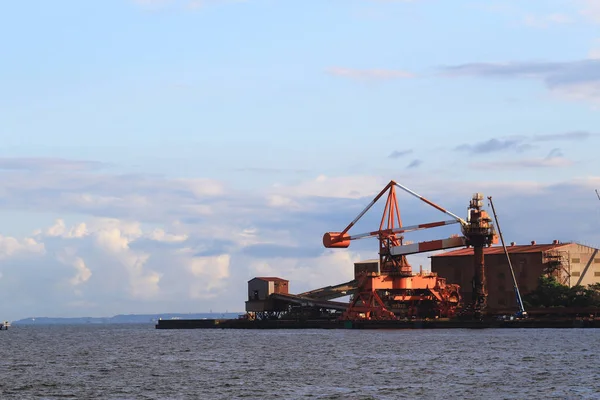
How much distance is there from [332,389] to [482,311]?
110m

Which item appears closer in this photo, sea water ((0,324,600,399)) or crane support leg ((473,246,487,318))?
sea water ((0,324,600,399))

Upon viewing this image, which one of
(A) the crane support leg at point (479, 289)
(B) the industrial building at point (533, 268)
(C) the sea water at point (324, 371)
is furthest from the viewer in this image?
(B) the industrial building at point (533, 268)

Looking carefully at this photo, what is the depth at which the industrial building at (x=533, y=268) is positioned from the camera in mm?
187375

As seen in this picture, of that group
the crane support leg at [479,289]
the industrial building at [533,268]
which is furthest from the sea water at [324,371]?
the industrial building at [533,268]

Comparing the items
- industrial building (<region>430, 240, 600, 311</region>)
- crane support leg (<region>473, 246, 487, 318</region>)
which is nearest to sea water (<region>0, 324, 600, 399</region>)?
crane support leg (<region>473, 246, 487, 318</region>)

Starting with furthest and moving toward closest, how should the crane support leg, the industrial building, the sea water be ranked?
the industrial building → the crane support leg → the sea water

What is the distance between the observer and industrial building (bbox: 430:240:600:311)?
187m

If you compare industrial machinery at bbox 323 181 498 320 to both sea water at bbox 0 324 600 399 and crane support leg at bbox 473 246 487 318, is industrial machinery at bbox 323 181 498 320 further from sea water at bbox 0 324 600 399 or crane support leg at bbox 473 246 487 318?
sea water at bbox 0 324 600 399

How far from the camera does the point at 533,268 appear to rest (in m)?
188

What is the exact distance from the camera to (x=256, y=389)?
7106 centimetres

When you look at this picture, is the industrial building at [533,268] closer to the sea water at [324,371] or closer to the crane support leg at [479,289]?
the crane support leg at [479,289]

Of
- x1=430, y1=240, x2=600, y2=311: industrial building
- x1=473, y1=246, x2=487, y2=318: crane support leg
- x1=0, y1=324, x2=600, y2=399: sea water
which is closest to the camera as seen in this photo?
x1=0, y1=324, x2=600, y2=399: sea water

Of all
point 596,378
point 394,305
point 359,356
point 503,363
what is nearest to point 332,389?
point 596,378

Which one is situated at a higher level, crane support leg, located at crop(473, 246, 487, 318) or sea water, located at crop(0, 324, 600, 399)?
crane support leg, located at crop(473, 246, 487, 318)
